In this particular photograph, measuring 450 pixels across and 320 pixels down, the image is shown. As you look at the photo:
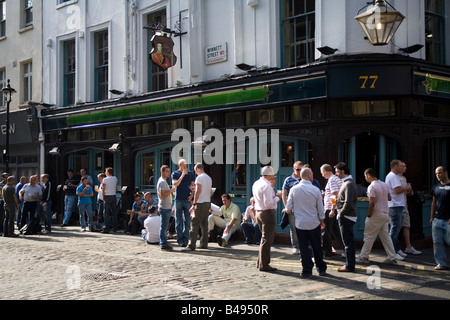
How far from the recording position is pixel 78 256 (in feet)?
35.7

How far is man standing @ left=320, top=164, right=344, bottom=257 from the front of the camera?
988 centimetres

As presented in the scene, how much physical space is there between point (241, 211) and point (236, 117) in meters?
2.44

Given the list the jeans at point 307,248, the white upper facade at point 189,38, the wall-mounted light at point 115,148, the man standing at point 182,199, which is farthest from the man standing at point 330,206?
the wall-mounted light at point 115,148

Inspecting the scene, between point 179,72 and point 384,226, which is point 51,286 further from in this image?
point 179,72

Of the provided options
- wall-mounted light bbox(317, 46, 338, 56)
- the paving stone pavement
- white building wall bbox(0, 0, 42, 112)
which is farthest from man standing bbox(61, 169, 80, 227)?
wall-mounted light bbox(317, 46, 338, 56)

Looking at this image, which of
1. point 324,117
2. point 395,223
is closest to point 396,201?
point 395,223

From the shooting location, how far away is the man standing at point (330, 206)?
9875 millimetres

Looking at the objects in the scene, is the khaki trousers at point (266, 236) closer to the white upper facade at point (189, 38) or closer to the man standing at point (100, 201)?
the white upper facade at point (189, 38)

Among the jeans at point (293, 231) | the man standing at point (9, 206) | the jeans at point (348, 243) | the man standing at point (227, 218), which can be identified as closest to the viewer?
the jeans at point (348, 243)

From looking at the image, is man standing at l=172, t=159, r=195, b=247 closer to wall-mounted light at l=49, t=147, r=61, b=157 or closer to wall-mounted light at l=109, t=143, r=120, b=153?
wall-mounted light at l=109, t=143, r=120, b=153

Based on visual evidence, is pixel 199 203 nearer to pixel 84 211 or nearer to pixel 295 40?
pixel 295 40

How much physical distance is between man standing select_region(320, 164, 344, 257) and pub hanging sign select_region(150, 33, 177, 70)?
641 centimetres

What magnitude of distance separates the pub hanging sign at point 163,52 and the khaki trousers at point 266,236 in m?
7.09
